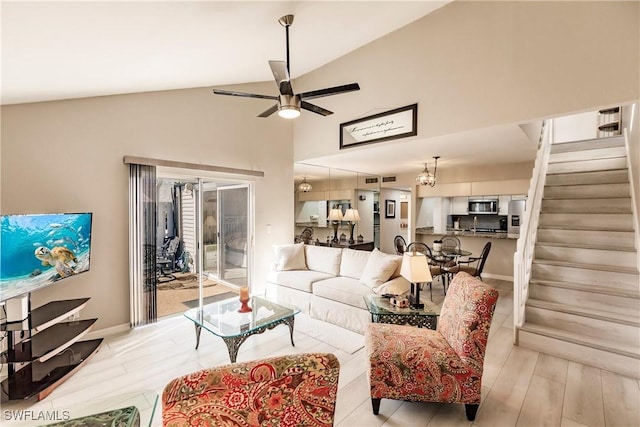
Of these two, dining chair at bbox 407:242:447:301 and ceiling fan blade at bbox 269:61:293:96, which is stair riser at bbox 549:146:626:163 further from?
ceiling fan blade at bbox 269:61:293:96

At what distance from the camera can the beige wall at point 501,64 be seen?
8.52 feet

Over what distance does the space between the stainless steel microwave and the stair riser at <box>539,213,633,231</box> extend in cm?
212

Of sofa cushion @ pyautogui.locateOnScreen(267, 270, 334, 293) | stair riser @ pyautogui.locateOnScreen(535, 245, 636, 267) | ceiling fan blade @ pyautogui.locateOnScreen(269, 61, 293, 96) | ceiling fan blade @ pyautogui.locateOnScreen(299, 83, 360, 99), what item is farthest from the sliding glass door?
stair riser @ pyautogui.locateOnScreen(535, 245, 636, 267)

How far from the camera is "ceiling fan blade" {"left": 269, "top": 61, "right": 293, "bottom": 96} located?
7.74 feet

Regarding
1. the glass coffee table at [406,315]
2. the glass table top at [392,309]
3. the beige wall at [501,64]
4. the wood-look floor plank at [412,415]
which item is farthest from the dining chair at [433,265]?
the wood-look floor plank at [412,415]

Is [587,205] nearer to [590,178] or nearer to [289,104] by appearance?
[590,178]

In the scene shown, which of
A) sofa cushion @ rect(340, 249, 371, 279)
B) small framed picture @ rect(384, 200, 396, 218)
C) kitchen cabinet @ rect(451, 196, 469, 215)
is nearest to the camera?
sofa cushion @ rect(340, 249, 371, 279)

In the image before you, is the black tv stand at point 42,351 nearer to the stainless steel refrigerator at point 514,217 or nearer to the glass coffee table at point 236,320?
the glass coffee table at point 236,320

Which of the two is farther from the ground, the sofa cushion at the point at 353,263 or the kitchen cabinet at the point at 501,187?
the kitchen cabinet at the point at 501,187

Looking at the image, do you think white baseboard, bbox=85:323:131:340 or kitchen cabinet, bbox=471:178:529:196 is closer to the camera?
white baseboard, bbox=85:323:131:340

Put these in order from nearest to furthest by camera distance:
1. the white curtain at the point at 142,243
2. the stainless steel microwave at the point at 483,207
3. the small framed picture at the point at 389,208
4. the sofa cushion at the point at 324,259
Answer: the white curtain at the point at 142,243 → the sofa cushion at the point at 324,259 → the stainless steel microwave at the point at 483,207 → the small framed picture at the point at 389,208

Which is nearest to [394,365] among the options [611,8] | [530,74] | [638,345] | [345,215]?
[638,345]

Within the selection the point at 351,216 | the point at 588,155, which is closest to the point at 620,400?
the point at 588,155

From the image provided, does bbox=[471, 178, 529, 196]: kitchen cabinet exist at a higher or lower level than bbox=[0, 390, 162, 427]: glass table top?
higher
